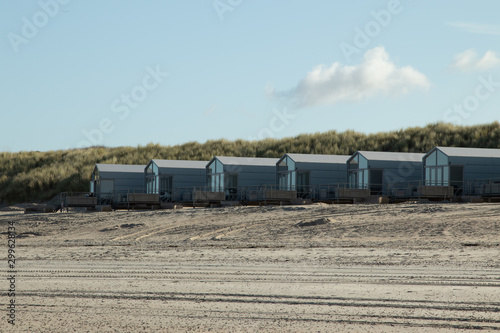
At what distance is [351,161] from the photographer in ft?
127

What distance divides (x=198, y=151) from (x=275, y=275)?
60520 millimetres

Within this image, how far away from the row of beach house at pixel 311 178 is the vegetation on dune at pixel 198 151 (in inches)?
737

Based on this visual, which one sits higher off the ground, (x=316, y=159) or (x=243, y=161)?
(x=316, y=159)

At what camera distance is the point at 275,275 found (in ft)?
40.1

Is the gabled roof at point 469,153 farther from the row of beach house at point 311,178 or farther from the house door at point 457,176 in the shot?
the house door at point 457,176

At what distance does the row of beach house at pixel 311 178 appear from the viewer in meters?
33.8

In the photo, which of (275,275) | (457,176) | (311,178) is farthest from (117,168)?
(275,275)

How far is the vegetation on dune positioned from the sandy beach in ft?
125

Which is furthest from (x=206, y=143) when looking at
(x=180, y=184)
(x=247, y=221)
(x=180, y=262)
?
(x=180, y=262)

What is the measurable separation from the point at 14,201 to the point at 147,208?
25553mm

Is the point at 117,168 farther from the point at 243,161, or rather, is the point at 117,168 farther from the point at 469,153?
the point at 469,153

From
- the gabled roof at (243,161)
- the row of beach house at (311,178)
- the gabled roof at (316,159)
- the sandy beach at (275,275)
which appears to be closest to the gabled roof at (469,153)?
the row of beach house at (311,178)

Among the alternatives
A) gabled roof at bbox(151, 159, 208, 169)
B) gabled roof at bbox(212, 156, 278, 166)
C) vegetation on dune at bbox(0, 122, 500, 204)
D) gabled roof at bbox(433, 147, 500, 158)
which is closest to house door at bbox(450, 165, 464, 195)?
gabled roof at bbox(433, 147, 500, 158)

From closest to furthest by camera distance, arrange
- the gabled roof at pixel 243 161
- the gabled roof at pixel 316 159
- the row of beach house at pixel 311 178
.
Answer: the row of beach house at pixel 311 178 → the gabled roof at pixel 316 159 → the gabled roof at pixel 243 161
